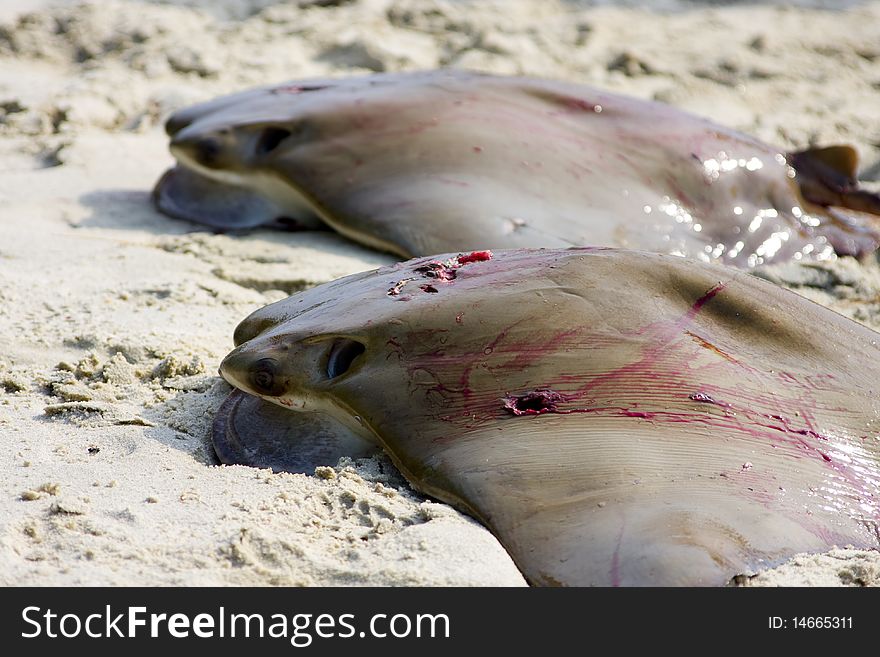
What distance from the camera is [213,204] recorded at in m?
4.51

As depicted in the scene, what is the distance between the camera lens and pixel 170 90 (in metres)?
5.72

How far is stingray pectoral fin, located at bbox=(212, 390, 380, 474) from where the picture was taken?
8.55ft

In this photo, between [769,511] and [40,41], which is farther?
[40,41]

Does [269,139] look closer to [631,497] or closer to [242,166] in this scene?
[242,166]

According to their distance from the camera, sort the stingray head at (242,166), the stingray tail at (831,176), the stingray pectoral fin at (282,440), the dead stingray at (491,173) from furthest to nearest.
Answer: the stingray tail at (831,176)
the stingray head at (242,166)
the dead stingray at (491,173)
the stingray pectoral fin at (282,440)

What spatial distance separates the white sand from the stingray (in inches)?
3.9

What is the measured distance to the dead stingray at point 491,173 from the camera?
411cm

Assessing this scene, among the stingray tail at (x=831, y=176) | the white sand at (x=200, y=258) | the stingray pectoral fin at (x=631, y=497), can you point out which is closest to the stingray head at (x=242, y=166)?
the white sand at (x=200, y=258)

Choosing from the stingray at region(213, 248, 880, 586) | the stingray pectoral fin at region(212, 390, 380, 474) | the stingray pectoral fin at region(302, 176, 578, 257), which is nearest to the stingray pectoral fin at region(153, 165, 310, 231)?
the stingray pectoral fin at region(302, 176, 578, 257)

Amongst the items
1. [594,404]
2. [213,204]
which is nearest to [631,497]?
[594,404]

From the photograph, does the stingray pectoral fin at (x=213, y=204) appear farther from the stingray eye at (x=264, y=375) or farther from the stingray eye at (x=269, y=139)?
the stingray eye at (x=264, y=375)
